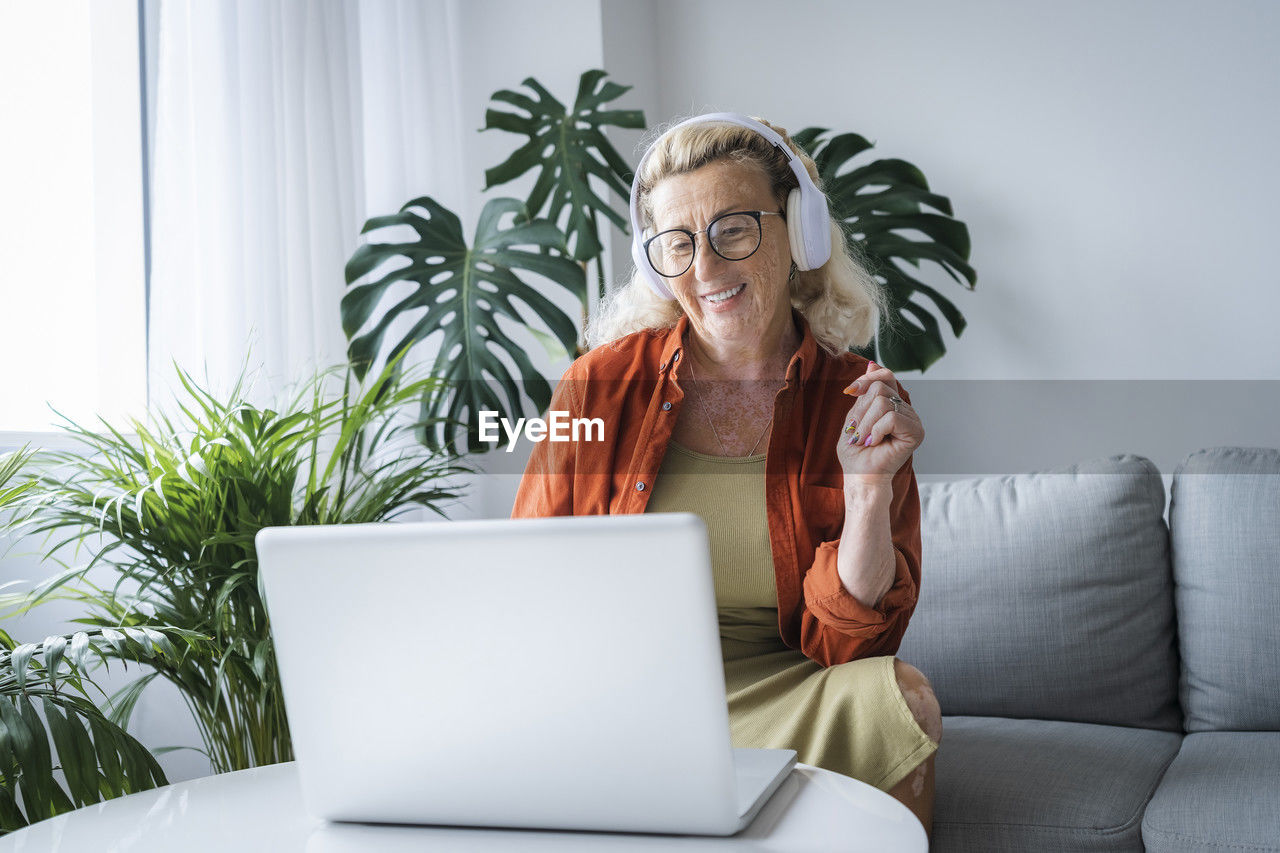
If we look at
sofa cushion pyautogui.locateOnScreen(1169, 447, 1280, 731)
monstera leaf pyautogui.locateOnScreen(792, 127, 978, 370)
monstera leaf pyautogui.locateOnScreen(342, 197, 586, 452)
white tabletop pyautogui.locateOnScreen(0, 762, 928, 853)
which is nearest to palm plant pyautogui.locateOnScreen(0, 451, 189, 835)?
white tabletop pyautogui.locateOnScreen(0, 762, 928, 853)

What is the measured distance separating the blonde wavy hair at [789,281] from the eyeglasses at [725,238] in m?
0.07

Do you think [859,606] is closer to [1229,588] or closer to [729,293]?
[729,293]

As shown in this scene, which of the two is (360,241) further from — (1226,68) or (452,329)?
(1226,68)

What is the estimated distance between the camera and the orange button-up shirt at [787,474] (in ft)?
4.17

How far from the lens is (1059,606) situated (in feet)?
Result: 5.91

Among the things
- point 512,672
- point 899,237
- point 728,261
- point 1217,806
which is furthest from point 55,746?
point 899,237

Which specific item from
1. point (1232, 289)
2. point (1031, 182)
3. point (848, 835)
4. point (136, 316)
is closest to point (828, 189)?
point (1031, 182)

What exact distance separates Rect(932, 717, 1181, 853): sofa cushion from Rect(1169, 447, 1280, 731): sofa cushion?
153mm

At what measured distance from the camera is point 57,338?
199cm

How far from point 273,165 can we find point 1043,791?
188 centimetres

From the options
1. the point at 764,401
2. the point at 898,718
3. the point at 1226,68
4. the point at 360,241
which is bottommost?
the point at 898,718

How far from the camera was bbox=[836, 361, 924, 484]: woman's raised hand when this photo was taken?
3.67 ft

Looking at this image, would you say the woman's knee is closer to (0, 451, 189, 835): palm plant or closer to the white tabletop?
the white tabletop

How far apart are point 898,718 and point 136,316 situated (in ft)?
5.58
